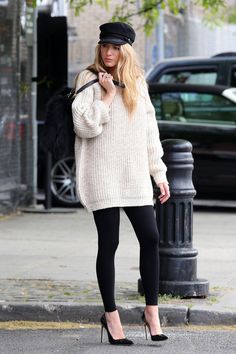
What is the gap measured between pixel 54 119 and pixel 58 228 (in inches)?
210

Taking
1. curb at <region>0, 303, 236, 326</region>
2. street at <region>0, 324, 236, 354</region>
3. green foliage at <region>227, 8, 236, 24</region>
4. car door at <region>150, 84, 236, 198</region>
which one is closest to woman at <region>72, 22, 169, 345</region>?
street at <region>0, 324, 236, 354</region>

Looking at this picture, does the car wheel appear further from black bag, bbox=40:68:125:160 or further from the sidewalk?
black bag, bbox=40:68:125:160

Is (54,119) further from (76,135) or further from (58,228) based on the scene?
(58,228)

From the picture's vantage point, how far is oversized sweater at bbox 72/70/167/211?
6566 mm

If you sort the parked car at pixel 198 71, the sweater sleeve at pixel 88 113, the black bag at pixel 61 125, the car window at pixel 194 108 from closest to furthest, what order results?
the sweater sleeve at pixel 88 113 → the black bag at pixel 61 125 → the car window at pixel 194 108 → the parked car at pixel 198 71

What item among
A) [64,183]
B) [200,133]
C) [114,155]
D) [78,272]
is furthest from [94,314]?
[64,183]

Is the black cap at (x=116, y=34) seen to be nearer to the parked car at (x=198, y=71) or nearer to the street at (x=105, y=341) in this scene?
the street at (x=105, y=341)

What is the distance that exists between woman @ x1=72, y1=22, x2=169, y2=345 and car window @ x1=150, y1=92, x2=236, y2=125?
7.23 metres

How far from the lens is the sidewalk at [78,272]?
7434mm

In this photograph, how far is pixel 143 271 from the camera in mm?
6695

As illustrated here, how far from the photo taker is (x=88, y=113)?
258 inches

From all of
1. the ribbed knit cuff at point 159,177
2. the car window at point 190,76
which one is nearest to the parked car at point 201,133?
the car window at point 190,76

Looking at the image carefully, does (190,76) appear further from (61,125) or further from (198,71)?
(61,125)

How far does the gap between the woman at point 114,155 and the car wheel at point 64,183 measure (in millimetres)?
7310
